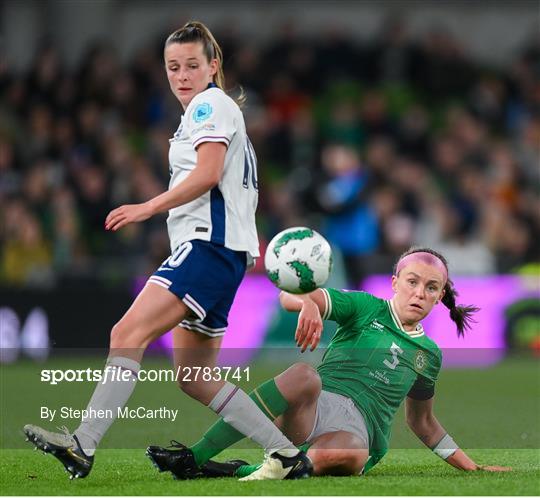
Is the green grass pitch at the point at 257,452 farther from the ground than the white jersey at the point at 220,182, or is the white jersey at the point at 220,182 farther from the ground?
the white jersey at the point at 220,182

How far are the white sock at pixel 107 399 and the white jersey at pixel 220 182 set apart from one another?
21.2 inches

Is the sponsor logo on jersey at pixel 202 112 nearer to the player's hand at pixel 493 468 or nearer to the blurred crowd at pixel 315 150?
the player's hand at pixel 493 468

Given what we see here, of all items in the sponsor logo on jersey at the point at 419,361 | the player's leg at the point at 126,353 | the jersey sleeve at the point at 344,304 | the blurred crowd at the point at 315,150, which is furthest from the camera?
the blurred crowd at the point at 315,150

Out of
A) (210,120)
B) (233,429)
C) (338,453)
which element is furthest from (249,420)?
(210,120)

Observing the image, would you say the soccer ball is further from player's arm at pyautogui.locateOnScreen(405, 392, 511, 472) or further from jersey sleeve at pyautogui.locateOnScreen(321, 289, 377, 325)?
player's arm at pyautogui.locateOnScreen(405, 392, 511, 472)

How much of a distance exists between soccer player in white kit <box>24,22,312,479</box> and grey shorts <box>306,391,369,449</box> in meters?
0.20

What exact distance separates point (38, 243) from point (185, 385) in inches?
341

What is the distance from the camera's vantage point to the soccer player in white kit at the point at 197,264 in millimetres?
5086

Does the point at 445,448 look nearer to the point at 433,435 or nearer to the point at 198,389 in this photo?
the point at 433,435

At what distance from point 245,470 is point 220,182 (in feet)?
4.00

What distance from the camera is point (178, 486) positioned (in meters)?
5.15

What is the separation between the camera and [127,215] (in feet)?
16.5

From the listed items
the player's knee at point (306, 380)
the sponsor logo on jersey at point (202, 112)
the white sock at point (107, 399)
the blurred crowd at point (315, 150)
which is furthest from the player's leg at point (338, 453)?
the blurred crowd at point (315, 150)

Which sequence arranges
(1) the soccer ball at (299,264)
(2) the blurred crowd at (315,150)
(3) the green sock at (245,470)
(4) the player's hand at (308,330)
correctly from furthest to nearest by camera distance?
1. (2) the blurred crowd at (315,150)
2. (3) the green sock at (245,470)
3. (1) the soccer ball at (299,264)
4. (4) the player's hand at (308,330)
